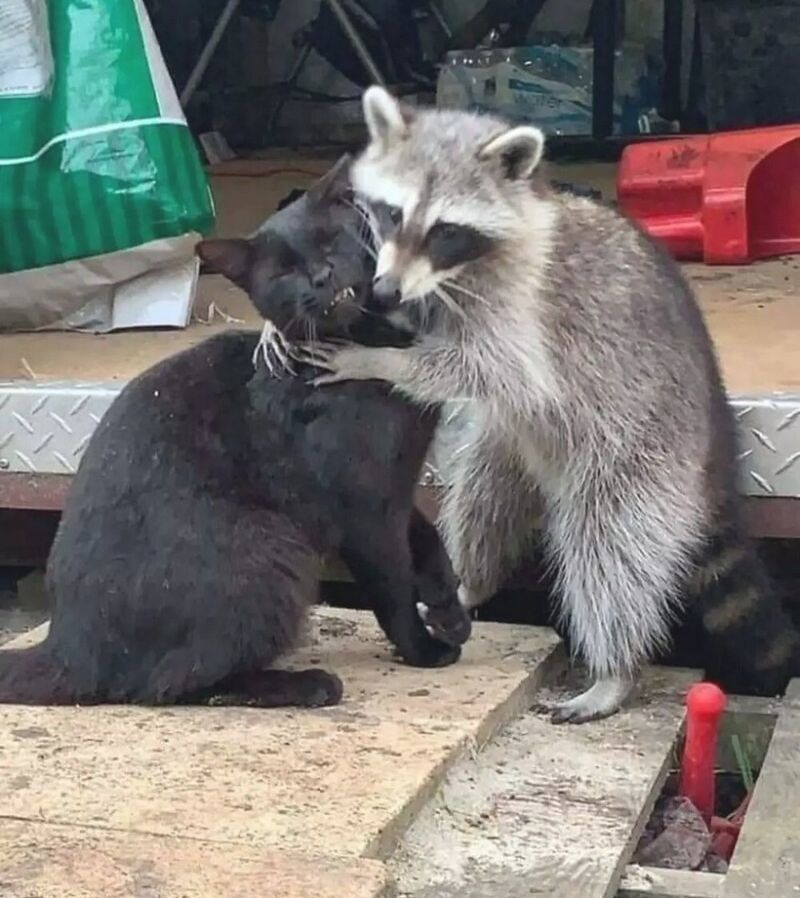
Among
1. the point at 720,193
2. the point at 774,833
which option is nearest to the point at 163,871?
the point at 774,833

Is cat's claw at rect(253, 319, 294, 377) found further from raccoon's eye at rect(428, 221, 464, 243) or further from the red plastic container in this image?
the red plastic container

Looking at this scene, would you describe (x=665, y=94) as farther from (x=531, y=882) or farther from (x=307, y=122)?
(x=531, y=882)

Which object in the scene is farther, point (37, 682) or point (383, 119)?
point (383, 119)

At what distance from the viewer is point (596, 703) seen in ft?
8.43

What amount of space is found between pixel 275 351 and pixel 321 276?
0.15 meters

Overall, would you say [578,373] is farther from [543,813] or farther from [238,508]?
[543,813]

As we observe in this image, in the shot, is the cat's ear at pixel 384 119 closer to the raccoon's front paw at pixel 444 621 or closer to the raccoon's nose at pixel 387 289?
the raccoon's nose at pixel 387 289

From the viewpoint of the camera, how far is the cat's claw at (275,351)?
2428 mm

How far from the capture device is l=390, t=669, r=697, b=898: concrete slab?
6.51 feet

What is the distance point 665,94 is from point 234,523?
16.1 feet

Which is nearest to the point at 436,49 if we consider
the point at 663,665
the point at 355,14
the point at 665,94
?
the point at 355,14

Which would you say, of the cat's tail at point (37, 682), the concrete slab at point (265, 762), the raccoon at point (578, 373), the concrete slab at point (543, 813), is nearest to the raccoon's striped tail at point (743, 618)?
the raccoon at point (578, 373)

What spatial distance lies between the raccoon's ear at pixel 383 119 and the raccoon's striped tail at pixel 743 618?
797mm

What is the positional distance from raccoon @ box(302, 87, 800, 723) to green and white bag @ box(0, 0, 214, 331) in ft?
2.89
